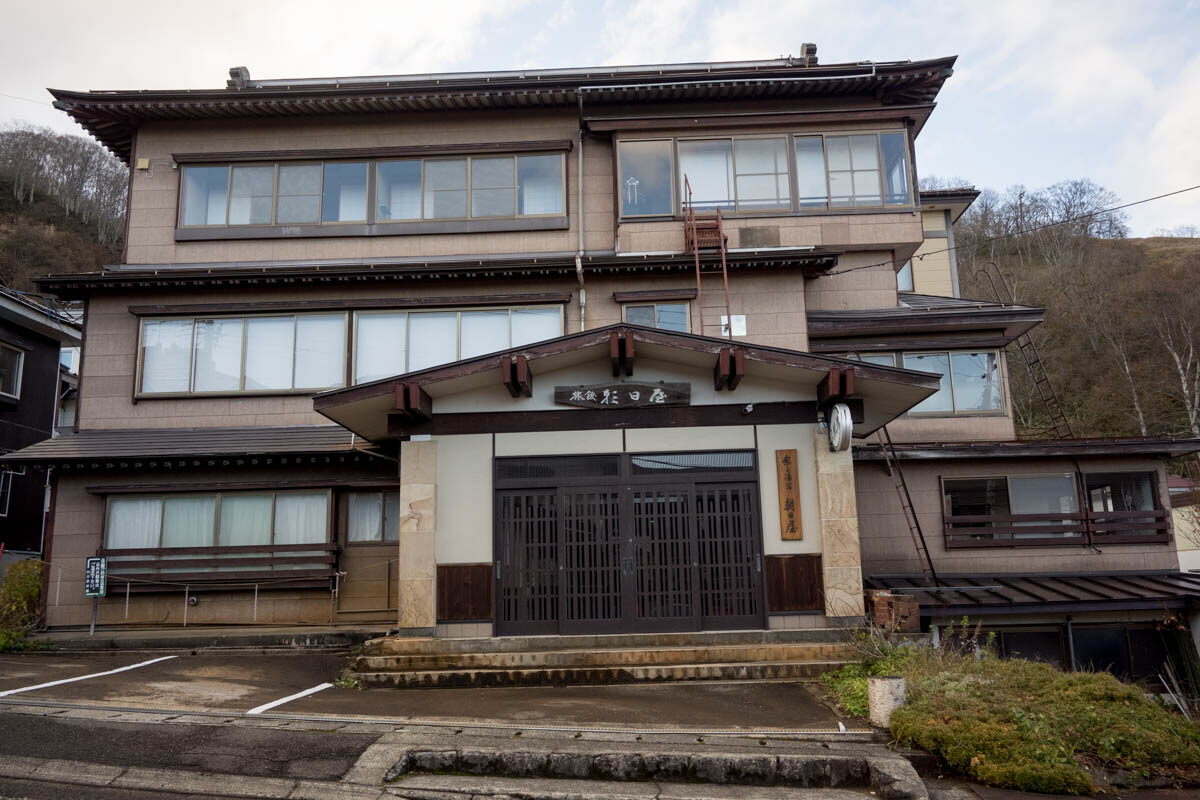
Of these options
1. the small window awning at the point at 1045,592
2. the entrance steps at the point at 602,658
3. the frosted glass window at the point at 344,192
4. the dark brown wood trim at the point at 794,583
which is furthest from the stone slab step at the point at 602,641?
the frosted glass window at the point at 344,192

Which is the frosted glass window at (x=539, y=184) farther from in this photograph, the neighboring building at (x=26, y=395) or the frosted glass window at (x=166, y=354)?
the neighboring building at (x=26, y=395)

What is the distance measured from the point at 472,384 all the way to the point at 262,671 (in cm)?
492

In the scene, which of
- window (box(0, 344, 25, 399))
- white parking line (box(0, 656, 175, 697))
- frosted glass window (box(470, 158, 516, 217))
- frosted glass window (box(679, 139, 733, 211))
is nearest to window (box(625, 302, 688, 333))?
frosted glass window (box(679, 139, 733, 211))

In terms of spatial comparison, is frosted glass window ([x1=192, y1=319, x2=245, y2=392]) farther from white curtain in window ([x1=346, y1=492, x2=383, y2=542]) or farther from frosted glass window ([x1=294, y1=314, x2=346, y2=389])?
white curtain in window ([x1=346, y1=492, x2=383, y2=542])

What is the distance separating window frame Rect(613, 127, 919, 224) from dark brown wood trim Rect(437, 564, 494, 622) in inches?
331

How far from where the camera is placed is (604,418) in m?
11.7

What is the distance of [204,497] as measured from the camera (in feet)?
50.8

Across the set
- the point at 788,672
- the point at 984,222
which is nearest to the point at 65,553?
the point at 788,672

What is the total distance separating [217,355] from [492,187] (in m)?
6.49

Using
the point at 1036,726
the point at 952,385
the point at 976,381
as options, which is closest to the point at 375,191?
the point at 952,385

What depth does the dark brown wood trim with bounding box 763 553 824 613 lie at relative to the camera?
11188mm

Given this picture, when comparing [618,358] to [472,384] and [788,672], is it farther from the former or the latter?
[788,672]

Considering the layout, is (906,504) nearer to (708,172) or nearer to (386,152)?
(708,172)

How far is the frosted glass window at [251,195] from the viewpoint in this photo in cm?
1722
